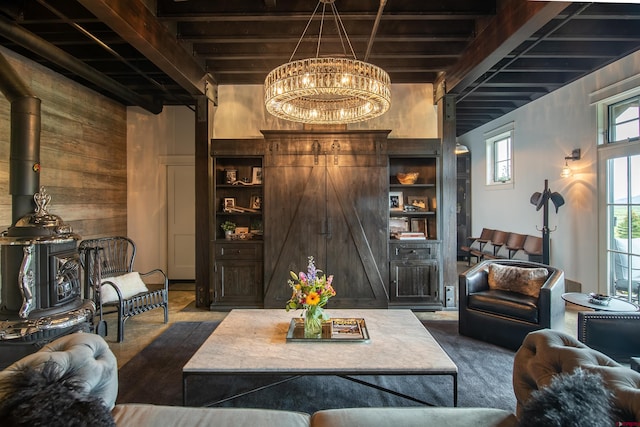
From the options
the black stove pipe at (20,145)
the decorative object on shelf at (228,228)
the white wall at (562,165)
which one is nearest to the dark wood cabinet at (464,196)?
the white wall at (562,165)

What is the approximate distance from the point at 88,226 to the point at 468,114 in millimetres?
6992

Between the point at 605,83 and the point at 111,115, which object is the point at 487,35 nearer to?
the point at 605,83

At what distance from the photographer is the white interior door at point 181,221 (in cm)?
596

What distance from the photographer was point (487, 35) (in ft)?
11.1

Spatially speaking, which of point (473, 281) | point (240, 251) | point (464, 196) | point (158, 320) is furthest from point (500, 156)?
point (158, 320)

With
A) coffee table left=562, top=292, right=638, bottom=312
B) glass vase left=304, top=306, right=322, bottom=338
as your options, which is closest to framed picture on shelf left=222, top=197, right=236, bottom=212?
glass vase left=304, top=306, right=322, bottom=338

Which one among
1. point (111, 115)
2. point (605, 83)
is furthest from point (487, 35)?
point (111, 115)

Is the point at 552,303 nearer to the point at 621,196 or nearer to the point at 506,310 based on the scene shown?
the point at 506,310

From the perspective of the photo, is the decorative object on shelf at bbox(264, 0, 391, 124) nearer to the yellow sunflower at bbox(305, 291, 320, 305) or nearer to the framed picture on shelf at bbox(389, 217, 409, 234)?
the yellow sunflower at bbox(305, 291, 320, 305)

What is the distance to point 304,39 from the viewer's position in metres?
3.63

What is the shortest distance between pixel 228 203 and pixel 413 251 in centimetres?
269

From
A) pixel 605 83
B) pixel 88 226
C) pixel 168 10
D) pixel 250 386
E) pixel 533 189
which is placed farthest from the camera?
pixel 533 189

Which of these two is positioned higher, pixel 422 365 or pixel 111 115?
pixel 111 115

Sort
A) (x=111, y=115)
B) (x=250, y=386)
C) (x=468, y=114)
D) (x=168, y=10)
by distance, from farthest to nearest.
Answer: (x=468, y=114) < (x=111, y=115) < (x=168, y=10) < (x=250, y=386)
